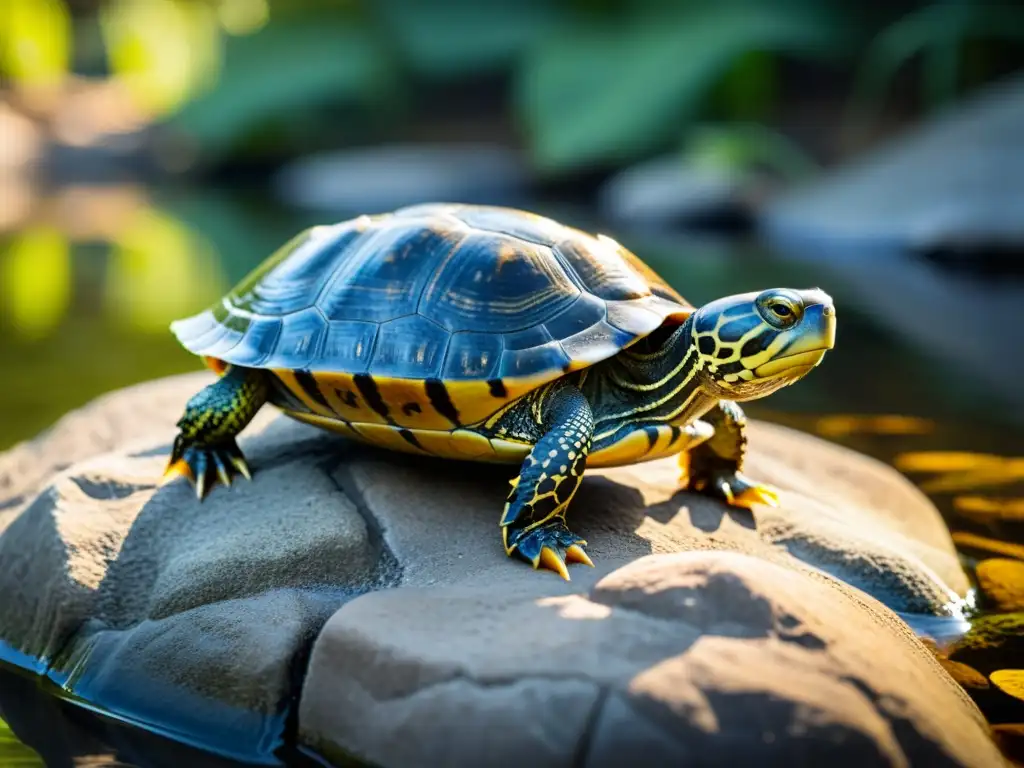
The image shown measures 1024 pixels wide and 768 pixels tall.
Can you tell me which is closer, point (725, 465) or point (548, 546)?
point (548, 546)

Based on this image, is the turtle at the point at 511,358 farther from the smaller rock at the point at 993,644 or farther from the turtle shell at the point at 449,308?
the smaller rock at the point at 993,644

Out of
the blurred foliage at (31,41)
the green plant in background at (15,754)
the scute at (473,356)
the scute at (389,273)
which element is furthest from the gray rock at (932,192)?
the blurred foliage at (31,41)

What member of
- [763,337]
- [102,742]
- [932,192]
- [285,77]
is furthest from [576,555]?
[285,77]

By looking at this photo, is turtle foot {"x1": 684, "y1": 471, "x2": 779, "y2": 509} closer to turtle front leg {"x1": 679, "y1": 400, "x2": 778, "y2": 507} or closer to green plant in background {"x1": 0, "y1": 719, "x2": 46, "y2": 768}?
turtle front leg {"x1": 679, "y1": 400, "x2": 778, "y2": 507}

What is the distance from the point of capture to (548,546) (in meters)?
2.54

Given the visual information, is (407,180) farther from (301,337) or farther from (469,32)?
(301,337)

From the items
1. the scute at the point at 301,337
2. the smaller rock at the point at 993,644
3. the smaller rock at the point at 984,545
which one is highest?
the scute at the point at 301,337

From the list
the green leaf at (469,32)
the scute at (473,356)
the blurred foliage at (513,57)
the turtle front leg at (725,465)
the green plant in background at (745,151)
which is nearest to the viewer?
the scute at (473,356)

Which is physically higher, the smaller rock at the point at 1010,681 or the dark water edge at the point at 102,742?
the dark water edge at the point at 102,742

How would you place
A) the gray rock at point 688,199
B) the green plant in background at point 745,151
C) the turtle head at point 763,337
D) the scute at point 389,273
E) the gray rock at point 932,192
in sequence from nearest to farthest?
the turtle head at point 763,337 → the scute at point 389,273 → the gray rock at point 932,192 → the gray rock at point 688,199 → the green plant in background at point 745,151

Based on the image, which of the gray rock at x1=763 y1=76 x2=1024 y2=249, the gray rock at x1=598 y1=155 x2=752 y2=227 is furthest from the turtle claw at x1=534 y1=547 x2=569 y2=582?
the gray rock at x1=598 y1=155 x2=752 y2=227

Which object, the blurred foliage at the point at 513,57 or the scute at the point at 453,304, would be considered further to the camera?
the blurred foliage at the point at 513,57

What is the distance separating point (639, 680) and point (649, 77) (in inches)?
663

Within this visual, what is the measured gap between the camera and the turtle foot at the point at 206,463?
308cm
